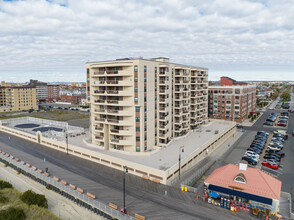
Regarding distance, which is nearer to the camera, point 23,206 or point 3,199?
point 23,206

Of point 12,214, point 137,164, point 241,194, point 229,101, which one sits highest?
point 229,101

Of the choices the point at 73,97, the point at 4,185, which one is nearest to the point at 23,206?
the point at 4,185

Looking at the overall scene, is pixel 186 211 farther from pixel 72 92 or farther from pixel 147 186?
pixel 72 92

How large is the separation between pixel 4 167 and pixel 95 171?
25086mm

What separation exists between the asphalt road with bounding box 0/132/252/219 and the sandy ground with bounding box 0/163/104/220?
336 centimetres

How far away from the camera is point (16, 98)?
15725cm

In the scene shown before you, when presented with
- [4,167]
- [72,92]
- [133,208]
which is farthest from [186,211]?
[72,92]

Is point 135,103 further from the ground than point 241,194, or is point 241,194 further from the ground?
point 135,103

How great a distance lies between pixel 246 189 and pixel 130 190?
1947 centimetres

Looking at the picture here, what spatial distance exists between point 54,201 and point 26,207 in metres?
4.33

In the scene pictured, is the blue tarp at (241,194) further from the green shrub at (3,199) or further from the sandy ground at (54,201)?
the green shrub at (3,199)

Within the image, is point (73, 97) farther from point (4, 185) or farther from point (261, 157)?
point (261, 157)

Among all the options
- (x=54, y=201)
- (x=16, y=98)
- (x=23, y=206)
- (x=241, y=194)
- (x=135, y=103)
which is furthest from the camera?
(x=16, y=98)

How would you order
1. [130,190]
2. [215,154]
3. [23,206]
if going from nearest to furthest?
[23,206] < [130,190] < [215,154]
